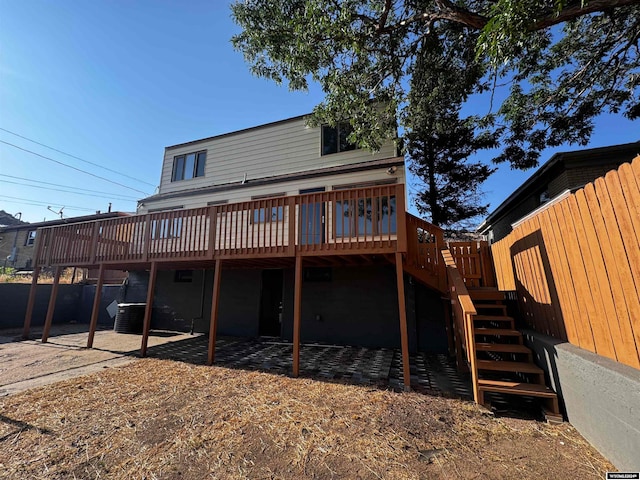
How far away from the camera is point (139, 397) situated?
3992 mm

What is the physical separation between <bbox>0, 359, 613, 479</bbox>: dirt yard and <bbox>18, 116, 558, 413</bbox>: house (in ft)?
2.86

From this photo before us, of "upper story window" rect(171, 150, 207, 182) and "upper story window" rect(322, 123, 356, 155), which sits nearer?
"upper story window" rect(322, 123, 356, 155)

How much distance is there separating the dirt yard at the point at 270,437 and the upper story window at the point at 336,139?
7.16 meters

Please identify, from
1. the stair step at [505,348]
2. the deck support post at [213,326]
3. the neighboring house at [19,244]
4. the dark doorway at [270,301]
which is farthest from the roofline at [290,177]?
the neighboring house at [19,244]

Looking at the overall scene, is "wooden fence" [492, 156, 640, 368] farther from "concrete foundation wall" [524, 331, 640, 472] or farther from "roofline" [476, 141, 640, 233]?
"roofline" [476, 141, 640, 233]

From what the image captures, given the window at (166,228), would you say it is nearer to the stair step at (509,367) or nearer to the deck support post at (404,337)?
the deck support post at (404,337)

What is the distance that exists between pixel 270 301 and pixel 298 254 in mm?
4099

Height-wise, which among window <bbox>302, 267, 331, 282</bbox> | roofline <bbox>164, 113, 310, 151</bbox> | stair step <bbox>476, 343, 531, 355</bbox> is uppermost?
roofline <bbox>164, 113, 310, 151</bbox>

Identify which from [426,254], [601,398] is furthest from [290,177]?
[601,398]

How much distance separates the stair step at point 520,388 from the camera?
10.7 ft

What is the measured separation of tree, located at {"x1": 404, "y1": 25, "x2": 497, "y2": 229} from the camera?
7270 millimetres

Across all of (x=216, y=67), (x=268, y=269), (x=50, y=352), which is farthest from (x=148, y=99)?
(x=50, y=352)

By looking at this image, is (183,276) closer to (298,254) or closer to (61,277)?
(298,254)

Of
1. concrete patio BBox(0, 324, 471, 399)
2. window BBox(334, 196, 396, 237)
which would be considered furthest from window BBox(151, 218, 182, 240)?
window BBox(334, 196, 396, 237)
